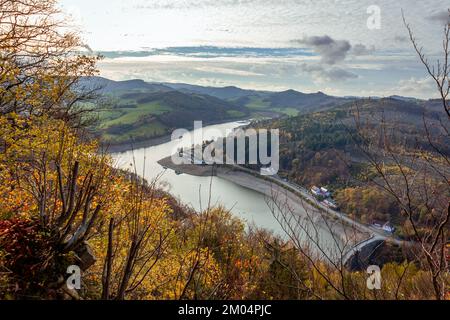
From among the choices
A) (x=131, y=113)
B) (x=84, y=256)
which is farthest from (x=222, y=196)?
(x=131, y=113)

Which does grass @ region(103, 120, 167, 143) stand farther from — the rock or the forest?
the rock

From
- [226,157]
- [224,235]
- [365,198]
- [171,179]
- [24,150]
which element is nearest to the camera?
[24,150]

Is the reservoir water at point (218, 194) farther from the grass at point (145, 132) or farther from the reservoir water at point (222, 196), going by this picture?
the grass at point (145, 132)

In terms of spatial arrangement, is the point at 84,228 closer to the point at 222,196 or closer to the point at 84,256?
the point at 84,256

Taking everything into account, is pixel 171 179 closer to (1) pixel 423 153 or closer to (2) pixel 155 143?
(2) pixel 155 143

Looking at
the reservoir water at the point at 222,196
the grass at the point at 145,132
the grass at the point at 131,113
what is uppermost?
the grass at the point at 131,113

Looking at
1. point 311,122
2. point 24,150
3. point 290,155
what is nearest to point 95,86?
point 24,150

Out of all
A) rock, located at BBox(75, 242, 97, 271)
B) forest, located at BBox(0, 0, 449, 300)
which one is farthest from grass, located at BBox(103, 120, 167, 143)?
rock, located at BBox(75, 242, 97, 271)

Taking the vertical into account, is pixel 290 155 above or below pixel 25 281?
below

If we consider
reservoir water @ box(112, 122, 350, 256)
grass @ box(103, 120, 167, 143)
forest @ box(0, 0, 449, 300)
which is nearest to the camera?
forest @ box(0, 0, 449, 300)

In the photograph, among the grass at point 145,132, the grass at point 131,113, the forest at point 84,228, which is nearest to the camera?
the forest at point 84,228

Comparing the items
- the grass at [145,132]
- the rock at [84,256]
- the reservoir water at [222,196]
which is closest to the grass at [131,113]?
the grass at [145,132]
